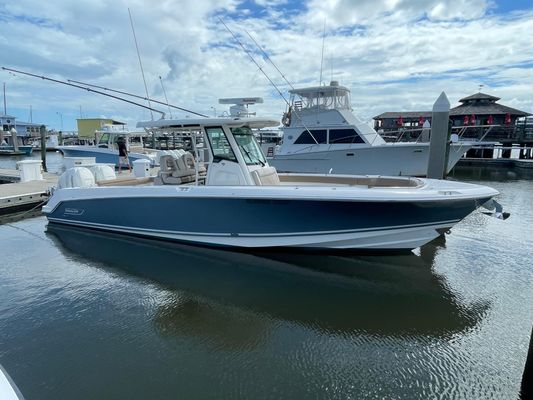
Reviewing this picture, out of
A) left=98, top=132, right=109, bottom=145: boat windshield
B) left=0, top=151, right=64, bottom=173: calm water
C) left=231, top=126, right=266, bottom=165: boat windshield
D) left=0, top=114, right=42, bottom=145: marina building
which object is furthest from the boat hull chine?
left=0, top=114, right=42, bottom=145: marina building

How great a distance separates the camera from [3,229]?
316 inches

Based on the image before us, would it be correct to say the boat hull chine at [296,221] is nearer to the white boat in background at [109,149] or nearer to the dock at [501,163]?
the white boat in background at [109,149]

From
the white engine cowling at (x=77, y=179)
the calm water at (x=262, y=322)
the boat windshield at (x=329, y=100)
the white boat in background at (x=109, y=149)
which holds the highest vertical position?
the boat windshield at (x=329, y=100)

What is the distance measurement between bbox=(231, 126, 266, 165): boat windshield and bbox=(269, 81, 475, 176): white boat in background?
8.03 metres

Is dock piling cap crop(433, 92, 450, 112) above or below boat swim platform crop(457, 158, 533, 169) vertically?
above

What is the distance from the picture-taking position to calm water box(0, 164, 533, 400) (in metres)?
3.13

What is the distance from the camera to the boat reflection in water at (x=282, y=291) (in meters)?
4.06

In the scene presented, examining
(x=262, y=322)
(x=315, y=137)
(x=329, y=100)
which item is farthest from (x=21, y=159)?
(x=262, y=322)

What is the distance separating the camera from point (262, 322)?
163 inches

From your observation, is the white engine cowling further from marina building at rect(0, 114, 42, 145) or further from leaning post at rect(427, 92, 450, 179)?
marina building at rect(0, 114, 42, 145)

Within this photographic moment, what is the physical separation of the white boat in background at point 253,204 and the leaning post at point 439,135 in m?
2.06

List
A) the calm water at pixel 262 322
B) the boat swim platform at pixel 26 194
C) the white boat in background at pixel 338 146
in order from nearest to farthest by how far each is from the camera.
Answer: the calm water at pixel 262 322, the boat swim platform at pixel 26 194, the white boat in background at pixel 338 146

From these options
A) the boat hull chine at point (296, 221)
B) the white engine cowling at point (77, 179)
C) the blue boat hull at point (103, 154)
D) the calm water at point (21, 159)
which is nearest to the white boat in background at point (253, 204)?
the boat hull chine at point (296, 221)

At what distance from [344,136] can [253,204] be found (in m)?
11.0
